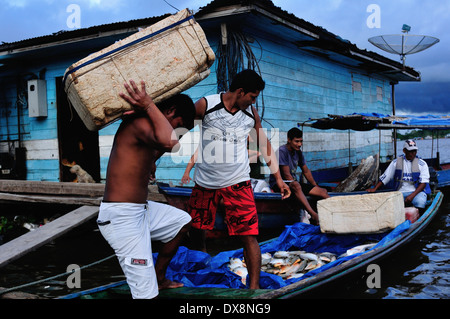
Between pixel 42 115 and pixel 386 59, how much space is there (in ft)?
34.0

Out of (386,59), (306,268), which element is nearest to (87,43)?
(306,268)

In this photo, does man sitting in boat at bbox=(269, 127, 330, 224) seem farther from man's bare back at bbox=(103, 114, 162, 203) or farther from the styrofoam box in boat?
man's bare back at bbox=(103, 114, 162, 203)

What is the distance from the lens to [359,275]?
418 cm

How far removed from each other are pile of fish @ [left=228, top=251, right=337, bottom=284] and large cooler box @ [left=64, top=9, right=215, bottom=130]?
2.43m

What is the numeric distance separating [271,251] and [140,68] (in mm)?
3479

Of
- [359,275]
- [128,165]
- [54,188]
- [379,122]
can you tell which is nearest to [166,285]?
[128,165]

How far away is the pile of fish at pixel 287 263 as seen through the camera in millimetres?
4527

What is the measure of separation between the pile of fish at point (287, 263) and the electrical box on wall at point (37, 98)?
26.0 ft

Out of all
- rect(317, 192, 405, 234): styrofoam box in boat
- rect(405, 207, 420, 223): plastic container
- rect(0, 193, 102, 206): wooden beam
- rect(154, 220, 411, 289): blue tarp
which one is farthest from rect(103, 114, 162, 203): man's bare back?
rect(405, 207, 420, 223): plastic container

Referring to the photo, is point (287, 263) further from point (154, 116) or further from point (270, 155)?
point (154, 116)

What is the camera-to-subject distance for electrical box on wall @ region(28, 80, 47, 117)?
10.6m

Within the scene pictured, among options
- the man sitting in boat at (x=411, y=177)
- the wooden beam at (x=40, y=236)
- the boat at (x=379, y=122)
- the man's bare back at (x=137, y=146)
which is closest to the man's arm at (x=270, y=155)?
the man's bare back at (x=137, y=146)
